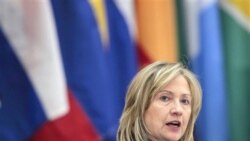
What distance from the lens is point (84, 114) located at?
383 centimetres

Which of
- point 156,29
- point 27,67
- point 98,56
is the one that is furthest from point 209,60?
point 27,67

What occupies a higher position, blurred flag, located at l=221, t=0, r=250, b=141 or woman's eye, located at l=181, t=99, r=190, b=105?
woman's eye, located at l=181, t=99, r=190, b=105

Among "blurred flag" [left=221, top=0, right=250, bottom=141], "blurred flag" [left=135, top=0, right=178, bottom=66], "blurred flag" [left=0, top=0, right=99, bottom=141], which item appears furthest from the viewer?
"blurred flag" [left=221, top=0, right=250, bottom=141]

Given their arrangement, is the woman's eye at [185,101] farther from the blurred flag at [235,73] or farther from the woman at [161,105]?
the blurred flag at [235,73]

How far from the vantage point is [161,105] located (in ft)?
6.55

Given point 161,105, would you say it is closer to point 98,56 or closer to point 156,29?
point 98,56

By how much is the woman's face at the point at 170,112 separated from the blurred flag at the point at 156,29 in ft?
6.48

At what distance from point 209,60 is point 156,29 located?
399mm

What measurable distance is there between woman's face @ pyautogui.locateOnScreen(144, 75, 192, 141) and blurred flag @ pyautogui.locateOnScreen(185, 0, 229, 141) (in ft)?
6.75

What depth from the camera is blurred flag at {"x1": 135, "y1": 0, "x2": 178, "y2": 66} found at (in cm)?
398

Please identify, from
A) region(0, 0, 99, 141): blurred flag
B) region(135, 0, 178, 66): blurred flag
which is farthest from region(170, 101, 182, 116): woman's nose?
region(135, 0, 178, 66): blurred flag

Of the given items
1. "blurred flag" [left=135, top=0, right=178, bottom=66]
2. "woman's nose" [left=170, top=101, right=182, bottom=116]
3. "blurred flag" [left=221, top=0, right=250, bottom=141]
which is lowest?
"blurred flag" [left=221, top=0, right=250, bottom=141]

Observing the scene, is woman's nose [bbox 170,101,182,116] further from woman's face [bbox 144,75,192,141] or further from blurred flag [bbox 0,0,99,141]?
blurred flag [bbox 0,0,99,141]

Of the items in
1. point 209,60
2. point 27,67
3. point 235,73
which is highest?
point 27,67
